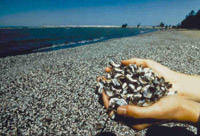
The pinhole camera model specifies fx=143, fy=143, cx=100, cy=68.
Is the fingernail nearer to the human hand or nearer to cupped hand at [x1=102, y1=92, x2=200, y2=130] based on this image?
cupped hand at [x1=102, y1=92, x2=200, y2=130]

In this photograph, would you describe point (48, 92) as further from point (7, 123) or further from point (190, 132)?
point (190, 132)

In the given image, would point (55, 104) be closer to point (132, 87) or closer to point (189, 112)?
point (132, 87)

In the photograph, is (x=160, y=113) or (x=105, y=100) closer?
(x=160, y=113)

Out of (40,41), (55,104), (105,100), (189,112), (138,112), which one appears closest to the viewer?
(138,112)

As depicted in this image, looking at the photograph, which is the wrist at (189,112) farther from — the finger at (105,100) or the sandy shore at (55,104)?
the sandy shore at (55,104)

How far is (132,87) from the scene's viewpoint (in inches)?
119

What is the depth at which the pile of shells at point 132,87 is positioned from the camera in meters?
2.82

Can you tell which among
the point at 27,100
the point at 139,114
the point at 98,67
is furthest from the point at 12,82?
the point at 139,114

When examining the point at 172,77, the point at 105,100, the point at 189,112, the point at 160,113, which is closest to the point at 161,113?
→ the point at 160,113

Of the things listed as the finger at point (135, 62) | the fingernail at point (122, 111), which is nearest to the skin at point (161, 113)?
the fingernail at point (122, 111)

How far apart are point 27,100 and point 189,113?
670 cm

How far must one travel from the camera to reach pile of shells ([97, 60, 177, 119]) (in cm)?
282

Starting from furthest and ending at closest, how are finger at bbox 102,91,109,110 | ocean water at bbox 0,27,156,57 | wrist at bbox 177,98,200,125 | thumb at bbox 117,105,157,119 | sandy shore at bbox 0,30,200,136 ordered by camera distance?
ocean water at bbox 0,27,156,57 < sandy shore at bbox 0,30,200,136 < finger at bbox 102,91,109,110 < wrist at bbox 177,98,200,125 < thumb at bbox 117,105,157,119

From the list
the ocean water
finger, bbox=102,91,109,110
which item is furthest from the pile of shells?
the ocean water
